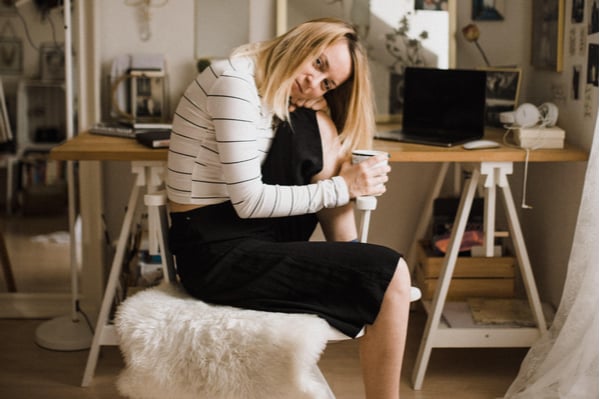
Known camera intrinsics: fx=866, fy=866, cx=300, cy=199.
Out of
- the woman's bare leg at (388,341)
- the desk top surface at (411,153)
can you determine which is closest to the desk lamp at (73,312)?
the desk top surface at (411,153)

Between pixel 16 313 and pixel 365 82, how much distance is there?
1680 millimetres

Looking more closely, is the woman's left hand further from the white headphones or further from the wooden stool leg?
the wooden stool leg

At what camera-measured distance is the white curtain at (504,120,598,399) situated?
2271 mm

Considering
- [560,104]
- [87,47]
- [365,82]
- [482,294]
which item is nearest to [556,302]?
[482,294]

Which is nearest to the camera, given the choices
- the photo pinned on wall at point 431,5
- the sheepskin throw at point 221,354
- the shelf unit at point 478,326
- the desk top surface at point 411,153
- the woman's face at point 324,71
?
the sheepskin throw at point 221,354

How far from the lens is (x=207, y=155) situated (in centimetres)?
204

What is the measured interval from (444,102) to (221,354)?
129cm

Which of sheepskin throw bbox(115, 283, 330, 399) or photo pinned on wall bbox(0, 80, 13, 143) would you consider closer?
sheepskin throw bbox(115, 283, 330, 399)

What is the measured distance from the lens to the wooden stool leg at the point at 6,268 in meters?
3.05

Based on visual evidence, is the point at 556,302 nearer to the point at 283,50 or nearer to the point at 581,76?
the point at 581,76

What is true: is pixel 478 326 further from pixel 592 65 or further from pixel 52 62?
pixel 52 62

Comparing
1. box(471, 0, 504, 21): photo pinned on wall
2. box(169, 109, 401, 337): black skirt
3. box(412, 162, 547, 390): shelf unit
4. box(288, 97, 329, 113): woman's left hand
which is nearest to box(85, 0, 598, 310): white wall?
box(471, 0, 504, 21): photo pinned on wall

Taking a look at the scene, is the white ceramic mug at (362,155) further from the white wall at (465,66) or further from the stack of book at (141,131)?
the white wall at (465,66)

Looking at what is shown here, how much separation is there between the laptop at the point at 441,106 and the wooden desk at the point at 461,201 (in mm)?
123
